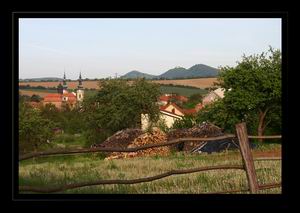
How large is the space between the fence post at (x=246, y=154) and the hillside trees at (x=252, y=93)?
2186 cm

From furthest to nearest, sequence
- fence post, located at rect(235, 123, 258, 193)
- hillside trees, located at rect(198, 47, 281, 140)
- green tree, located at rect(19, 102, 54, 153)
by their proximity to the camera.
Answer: hillside trees, located at rect(198, 47, 281, 140) < green tree, located at rect(19, 102, 54, 153) < fence post, located at rect(235, 123, 258, 193)

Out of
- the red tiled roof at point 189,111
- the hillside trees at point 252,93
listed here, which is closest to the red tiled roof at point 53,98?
the red tiled roof at point 189,111

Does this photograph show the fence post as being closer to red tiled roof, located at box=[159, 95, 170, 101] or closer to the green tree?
the green tree

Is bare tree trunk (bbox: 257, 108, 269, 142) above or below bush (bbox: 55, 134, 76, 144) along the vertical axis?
above

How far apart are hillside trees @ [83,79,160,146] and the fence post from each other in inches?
905

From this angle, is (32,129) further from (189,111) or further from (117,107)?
(189,111)

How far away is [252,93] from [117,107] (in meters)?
7.70

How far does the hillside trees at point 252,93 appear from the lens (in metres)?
26.4

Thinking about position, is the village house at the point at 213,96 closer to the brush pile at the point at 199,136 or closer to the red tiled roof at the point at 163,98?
the red tiled roof at the point at 163,98

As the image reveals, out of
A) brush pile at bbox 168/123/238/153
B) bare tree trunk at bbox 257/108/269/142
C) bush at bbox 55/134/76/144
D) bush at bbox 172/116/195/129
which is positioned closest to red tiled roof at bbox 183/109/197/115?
bush at bbox 172/116/195/129

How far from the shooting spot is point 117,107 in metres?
28.6

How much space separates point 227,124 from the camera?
2586 centimetres

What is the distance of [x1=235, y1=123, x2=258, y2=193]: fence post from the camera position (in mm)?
3336

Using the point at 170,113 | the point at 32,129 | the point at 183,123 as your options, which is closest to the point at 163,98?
the point at 170,113
